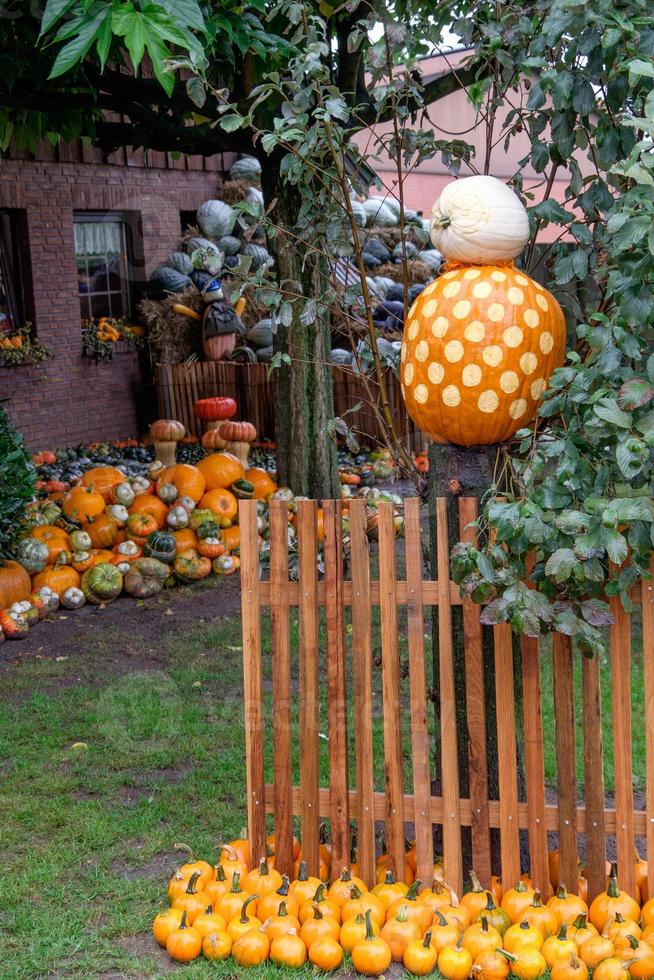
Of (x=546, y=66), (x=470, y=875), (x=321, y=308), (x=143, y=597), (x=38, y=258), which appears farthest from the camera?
(x=38, y=258)

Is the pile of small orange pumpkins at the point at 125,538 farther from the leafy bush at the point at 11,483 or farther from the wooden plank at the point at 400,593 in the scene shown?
the wooden plank at the point at 400,593

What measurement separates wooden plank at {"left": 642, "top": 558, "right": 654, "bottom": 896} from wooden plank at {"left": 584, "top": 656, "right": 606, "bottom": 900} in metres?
0.13

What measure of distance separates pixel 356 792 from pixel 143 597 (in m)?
4.15

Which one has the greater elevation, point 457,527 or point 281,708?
point 457,527

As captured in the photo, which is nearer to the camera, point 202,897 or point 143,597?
point 202,897

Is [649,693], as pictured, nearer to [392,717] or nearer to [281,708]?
[392,717]

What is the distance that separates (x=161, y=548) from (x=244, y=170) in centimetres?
853

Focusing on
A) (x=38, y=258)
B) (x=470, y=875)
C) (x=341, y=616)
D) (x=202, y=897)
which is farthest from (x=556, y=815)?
(x=38, y=258)

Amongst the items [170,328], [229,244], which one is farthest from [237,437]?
[229,244]

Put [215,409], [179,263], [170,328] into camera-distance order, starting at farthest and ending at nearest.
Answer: [179,263]
[170,328]
[215,409]

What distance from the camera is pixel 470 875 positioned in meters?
3.16

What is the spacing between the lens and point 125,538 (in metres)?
7.52

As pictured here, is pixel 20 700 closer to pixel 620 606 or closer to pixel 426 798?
pixel 426 798

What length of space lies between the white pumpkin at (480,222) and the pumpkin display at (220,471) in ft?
17.4
